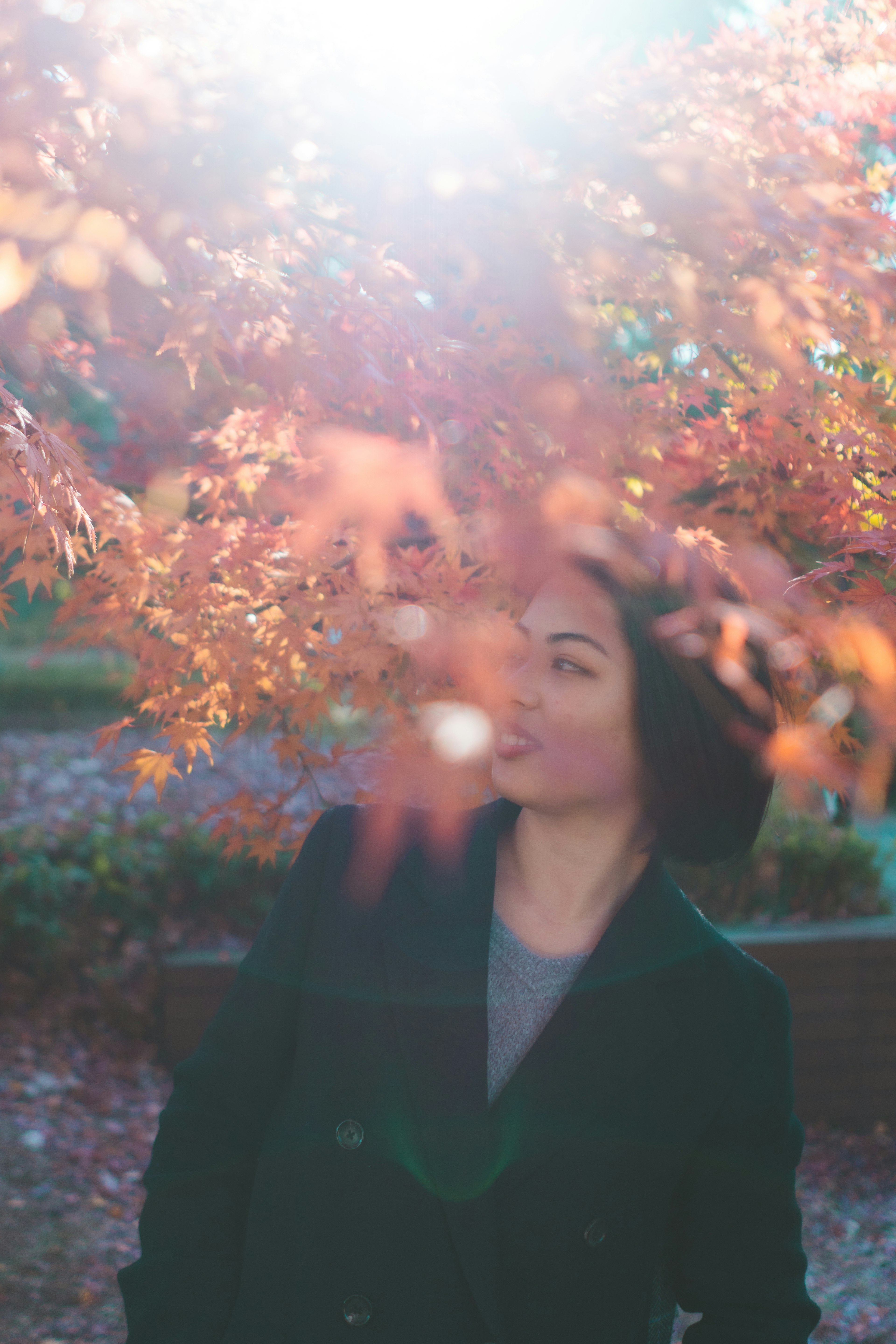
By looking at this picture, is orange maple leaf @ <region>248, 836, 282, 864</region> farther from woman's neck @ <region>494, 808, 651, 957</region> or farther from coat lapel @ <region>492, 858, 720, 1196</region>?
coat lapel @ <region>492, 858, 720, 1196</region>

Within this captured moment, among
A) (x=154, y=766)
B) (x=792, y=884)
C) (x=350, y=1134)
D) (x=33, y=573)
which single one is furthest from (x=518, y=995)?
(x=792, y=884)

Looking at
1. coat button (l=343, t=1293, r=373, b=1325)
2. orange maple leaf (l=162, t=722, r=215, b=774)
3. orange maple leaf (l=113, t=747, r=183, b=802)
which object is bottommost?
orange maple leaf (l=113, t=747, r=183, b=802)

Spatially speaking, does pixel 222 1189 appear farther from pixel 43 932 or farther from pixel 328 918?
pixel 43 932

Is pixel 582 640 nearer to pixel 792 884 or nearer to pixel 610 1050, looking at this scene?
pixel 610 1050

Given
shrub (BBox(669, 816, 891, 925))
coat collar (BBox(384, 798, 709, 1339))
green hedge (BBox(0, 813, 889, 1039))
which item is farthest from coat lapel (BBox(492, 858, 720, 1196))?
shrub (BBox(669, 816, 891, 925))

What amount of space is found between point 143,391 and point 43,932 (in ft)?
12.3

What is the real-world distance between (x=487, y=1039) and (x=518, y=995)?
4.2 inches

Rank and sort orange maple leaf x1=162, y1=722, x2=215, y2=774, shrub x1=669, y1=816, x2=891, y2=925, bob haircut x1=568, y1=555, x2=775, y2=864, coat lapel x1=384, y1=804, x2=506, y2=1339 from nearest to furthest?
coat lapel x1=384, y1=804, x2=506, y2=1339 → bob haircut x1=568, y1=555, x2=775, y2=864 → orange maple leaf x1=162, y1=722, x2=215, y2=774 → shrub x1=669, y1=816, x2=891, y2=925

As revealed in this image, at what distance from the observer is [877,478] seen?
2340 mm

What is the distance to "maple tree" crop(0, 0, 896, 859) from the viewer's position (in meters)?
1.97

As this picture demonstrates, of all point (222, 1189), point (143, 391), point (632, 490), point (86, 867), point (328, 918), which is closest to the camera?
point (222, 1189)

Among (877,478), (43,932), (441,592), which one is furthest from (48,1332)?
(877,478)

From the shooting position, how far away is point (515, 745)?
1.53m

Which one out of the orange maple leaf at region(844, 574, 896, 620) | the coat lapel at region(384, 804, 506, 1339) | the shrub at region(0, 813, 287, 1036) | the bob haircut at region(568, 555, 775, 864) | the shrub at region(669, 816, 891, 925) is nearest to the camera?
the coat lapel at region(384, 804, 506, 1339)
